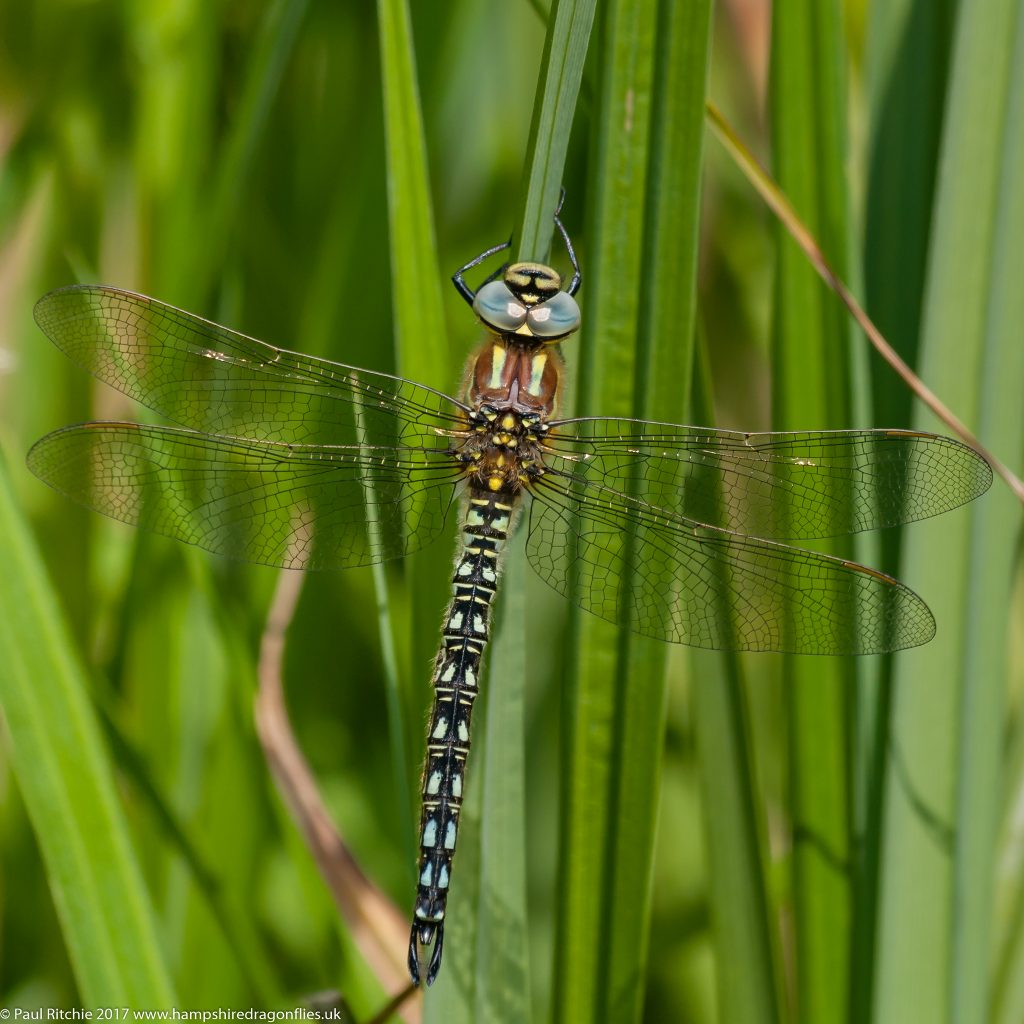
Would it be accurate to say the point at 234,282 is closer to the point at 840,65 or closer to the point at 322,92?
the point at 322,92

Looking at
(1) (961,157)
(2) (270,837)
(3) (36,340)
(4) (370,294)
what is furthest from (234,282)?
(1) (961,157)

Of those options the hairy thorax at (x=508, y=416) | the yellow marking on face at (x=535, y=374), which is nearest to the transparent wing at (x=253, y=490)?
the hairy thorax at (x=508, y=416)

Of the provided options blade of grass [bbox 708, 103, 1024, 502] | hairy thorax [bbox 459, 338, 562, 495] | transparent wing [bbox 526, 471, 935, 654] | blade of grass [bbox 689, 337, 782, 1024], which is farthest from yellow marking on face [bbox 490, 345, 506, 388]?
blade of grass [bbox 708, 103, 1024, 502]

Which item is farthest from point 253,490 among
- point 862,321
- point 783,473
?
point 862,321

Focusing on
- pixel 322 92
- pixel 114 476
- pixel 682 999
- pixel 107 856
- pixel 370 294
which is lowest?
pixel 682 999

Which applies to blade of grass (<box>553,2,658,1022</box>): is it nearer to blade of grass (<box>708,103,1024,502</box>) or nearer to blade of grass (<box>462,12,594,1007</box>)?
blade of grass (<box>462,12,594,1007</box>)

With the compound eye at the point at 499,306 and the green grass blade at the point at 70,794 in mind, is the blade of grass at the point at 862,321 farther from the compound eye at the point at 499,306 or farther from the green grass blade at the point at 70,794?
the green grass blade at the point at 70,794
